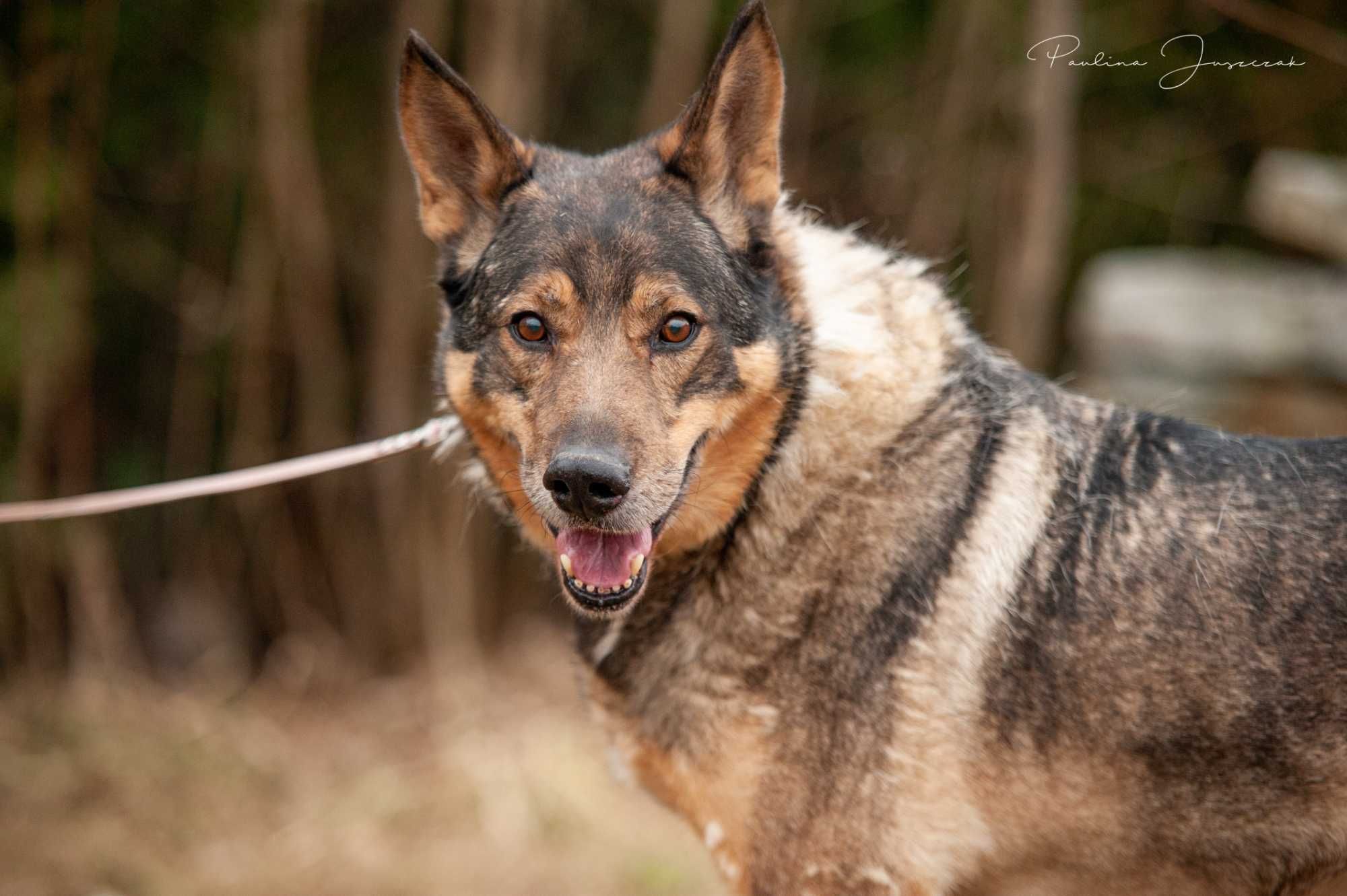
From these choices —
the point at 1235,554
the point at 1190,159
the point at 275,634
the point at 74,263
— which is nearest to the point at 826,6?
the point at 1190,159

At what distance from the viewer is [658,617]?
2961 millimetres

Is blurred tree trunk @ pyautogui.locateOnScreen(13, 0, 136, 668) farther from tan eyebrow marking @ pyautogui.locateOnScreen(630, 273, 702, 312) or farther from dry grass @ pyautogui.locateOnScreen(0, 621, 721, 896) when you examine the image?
tan eyebrow marking @ pyautogui.locateOnScreen(630, 273, 702, 312)

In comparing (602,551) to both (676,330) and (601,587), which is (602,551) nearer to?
(601,587)

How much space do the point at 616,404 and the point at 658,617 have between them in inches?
26.2

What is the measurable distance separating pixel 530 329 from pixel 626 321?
0.26 m

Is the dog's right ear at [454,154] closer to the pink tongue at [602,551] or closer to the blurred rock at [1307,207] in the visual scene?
the pink tongue at [602,551]

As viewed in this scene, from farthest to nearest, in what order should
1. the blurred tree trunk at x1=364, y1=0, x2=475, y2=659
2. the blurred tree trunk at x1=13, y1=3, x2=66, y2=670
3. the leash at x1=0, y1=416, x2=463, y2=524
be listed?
1. the blurred tree trunk at x1=364, y1=0, x2=475, y2=659
2. the blurred tree trunk at x1=13, y1=3, x2=66, y2=670
3. the leash at x1=0, y1=416, x2=463, y2=524

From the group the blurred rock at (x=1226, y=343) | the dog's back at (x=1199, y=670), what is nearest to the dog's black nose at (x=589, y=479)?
the dog's back at (x=1199, y=670)

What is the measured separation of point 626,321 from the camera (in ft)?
8.96

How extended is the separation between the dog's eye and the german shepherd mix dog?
0.01m

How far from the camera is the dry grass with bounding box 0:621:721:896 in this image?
5.12 metres

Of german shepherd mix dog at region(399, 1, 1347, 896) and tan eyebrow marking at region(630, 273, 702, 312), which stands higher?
tan eyebrow marking at region(630, 273, 702, 312)

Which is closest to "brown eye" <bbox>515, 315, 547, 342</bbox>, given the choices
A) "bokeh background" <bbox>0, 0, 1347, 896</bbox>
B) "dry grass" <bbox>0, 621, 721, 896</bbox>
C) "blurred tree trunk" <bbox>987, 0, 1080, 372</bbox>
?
"bokeh background" <bbox>0, 0, 1347, 896</bbox>

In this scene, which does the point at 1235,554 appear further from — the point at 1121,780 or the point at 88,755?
the point at 88,755
